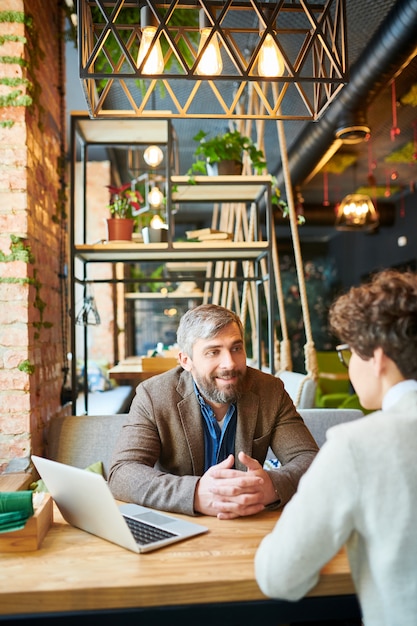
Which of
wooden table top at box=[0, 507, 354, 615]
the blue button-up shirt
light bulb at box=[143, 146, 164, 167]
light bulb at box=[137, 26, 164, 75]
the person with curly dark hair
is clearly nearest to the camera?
the person with curly dark hair

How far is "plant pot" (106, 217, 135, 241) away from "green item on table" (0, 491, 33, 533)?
2.18 metres

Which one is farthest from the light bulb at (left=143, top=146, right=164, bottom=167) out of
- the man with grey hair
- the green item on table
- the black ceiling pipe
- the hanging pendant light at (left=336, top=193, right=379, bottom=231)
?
the green item on table

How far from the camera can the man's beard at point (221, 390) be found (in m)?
2.12

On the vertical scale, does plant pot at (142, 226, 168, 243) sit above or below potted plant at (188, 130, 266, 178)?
below

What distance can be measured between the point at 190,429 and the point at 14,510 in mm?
774

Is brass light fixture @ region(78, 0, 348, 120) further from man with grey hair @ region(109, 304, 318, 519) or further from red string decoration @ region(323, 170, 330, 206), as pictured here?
red string decoration @ region(323, 170, 330, 206)

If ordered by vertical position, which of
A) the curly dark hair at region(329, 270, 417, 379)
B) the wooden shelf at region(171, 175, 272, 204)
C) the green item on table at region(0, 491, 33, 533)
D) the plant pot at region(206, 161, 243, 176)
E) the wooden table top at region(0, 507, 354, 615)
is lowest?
the wooden table top at region(0, 507, 354, 615)

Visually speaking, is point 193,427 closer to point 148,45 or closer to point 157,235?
point 148,45

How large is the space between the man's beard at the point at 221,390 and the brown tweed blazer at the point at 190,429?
0.22ft

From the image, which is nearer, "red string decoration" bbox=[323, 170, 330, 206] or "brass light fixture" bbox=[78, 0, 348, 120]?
"brass light fixture" bbox=[78, 0, 348, 120]

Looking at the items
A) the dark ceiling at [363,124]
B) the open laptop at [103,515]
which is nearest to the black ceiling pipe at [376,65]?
the dark ceiling at [363,124]

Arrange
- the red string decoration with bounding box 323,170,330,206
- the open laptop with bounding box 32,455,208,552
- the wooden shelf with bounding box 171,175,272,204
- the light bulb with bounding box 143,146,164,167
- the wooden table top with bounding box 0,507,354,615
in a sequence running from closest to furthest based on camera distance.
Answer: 1. the wooden table top with bounding box 0,507,354,615
2. the open laptop with bounding box 32,455,208,552
3. the wooden shelf with bounding box 171,175,272,204
4. the light bulb with bounding box 143,146,164,167
5. the red string decoration with bounding box 323,170,330,206

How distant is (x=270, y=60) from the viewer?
2.47 meters

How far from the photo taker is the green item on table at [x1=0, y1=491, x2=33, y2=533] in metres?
1.45
